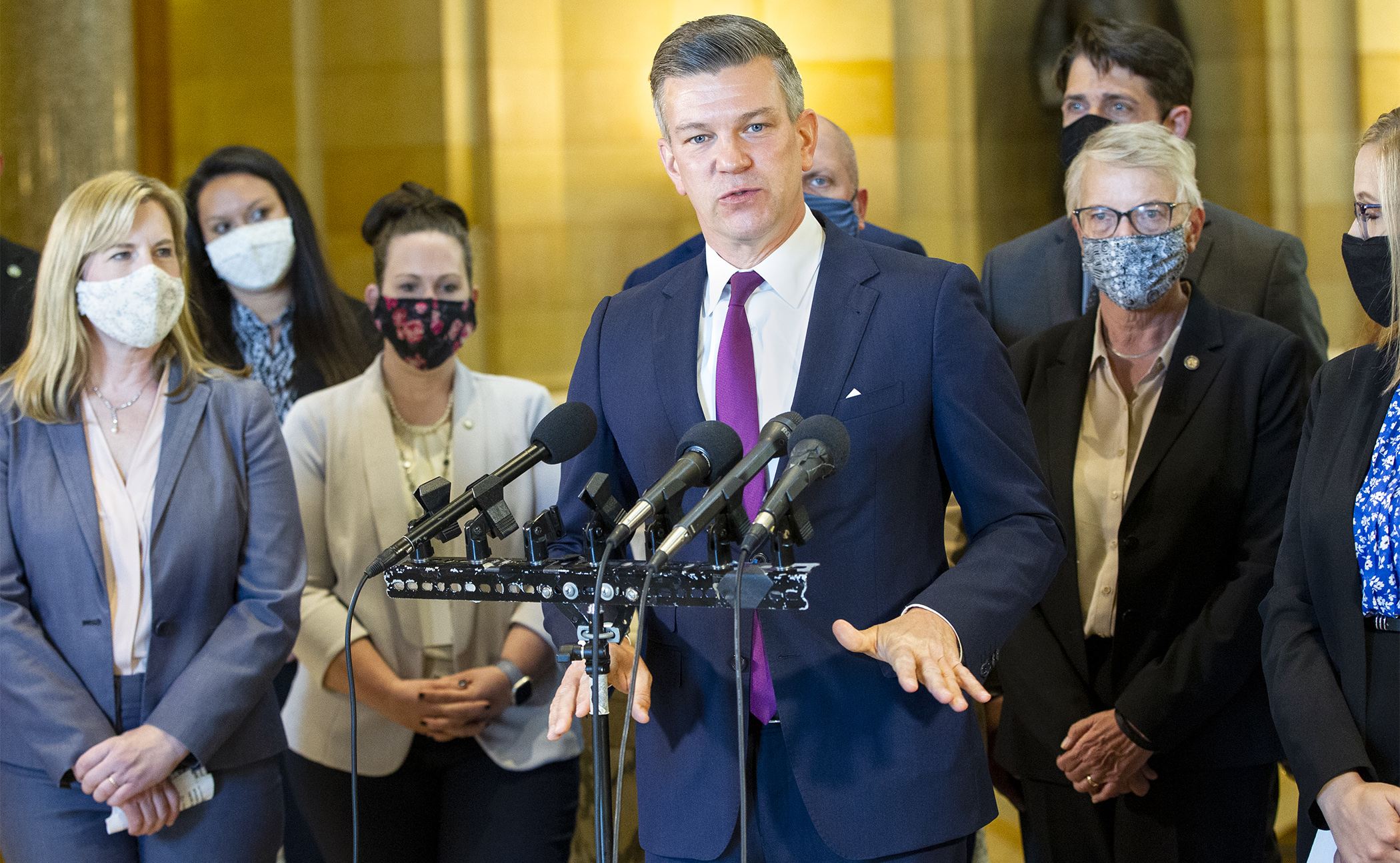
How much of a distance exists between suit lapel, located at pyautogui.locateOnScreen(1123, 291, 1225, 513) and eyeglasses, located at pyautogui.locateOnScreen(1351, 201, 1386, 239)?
58 centimetres

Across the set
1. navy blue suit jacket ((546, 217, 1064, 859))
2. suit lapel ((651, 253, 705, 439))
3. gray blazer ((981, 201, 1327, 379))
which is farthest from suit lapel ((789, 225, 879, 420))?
gray blazer ((981, 201, 1327, 379))

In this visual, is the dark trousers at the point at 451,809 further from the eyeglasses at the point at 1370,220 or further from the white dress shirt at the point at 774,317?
the eyeglasses at the point at 1370,220

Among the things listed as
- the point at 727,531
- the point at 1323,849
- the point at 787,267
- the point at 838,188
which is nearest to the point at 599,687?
the point at 727,531

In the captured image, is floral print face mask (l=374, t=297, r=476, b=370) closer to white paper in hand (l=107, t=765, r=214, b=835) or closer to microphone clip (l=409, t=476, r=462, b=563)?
white paper in hand (l=107, t=765, r=214, b=835)

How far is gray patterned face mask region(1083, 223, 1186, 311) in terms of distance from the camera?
2.80 meters

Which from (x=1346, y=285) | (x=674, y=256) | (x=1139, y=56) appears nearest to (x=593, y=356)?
(x=674, y=256)

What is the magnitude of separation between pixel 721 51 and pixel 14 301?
312 cm

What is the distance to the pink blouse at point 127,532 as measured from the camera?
2588 millimetres

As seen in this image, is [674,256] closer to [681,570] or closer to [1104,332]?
[1104,332]

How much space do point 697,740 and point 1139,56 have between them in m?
2.59

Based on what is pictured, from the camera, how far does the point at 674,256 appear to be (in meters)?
3.82

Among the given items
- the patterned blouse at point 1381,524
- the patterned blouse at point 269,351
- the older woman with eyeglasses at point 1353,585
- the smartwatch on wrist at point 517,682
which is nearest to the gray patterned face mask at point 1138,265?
the older woman with eyeglasses at point 1353,585

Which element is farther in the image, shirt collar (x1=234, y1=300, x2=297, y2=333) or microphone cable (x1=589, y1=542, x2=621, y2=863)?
shirt collar (x1=234, y1=300, x2=297, y2=333)

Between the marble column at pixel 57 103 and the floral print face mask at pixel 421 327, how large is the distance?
284 cm
